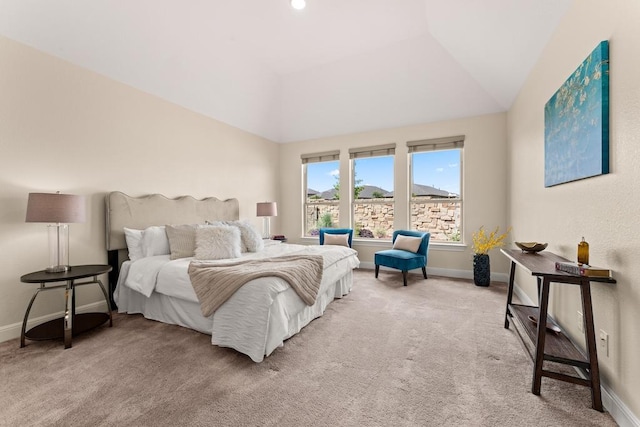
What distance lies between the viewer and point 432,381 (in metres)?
1.83

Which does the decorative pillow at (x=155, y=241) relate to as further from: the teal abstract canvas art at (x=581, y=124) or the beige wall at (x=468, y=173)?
the teal abstract canvas art at (x=581, y=124)

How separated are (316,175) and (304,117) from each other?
124 cm

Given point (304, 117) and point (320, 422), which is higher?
point (304, 117)

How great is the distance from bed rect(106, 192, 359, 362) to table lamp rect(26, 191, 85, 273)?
418 millimetres


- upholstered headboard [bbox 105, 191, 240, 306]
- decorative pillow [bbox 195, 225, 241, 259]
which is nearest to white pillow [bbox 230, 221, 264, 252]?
decorative pillow [bbox 195, 225, 241, 259]

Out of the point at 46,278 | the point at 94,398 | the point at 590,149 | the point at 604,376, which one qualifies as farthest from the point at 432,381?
the point at 46,278

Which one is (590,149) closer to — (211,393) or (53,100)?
(211,393)

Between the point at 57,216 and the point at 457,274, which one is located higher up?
the point at 57,216

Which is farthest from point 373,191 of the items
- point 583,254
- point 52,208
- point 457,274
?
point 52,208

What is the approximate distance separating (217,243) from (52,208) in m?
1.44

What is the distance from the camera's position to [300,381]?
1.83 meters

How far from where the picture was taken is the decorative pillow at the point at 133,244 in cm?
311

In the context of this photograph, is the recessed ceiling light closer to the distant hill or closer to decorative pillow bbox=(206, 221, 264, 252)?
decorative pillow bbox=(206, 221, 264, 252)

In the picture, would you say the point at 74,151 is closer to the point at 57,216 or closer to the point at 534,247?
the point at 57,216
